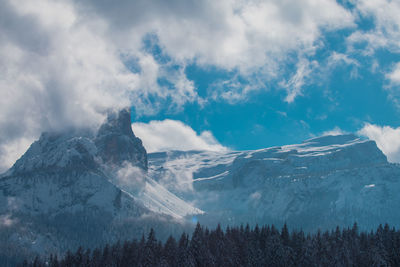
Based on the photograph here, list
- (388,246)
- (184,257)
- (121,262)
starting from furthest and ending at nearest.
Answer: (121,262) → (388,246) → (184,257)

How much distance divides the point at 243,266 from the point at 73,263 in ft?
216

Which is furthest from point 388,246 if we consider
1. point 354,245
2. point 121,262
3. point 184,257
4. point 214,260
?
point 121,262

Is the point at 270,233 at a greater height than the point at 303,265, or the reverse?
the point at 270,233

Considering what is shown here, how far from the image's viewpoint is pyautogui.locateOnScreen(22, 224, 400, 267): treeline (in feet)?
489

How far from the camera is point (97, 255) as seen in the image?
17712cm

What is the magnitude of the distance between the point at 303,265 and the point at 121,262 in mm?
63471

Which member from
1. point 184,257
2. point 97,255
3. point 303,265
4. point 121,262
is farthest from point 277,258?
point 97,255

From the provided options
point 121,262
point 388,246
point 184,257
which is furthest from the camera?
point 121,262

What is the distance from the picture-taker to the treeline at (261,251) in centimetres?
14912

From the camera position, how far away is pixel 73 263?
579ft

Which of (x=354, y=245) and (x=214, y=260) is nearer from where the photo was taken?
(x=214, y=260)

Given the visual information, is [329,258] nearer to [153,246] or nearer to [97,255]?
[153,246]

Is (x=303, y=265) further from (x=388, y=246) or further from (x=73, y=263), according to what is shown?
(x=73, y=263)

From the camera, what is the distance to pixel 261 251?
517ft
